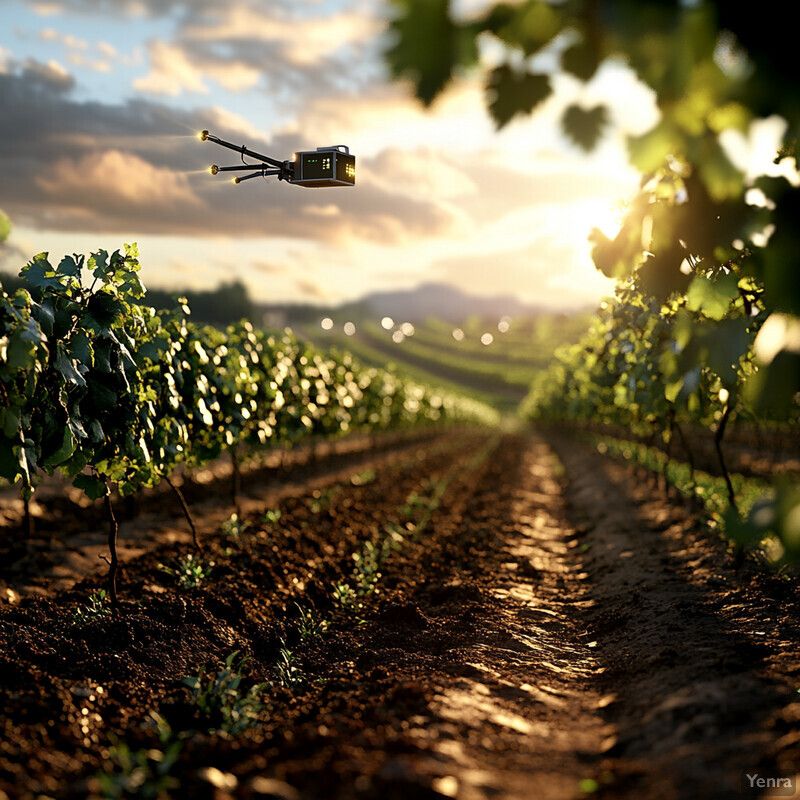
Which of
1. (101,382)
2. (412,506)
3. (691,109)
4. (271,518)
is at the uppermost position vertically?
(691,109)

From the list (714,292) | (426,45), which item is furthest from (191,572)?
(426,45)

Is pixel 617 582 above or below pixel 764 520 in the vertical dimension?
below

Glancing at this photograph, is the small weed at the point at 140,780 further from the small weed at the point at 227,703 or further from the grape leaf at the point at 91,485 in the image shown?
the grape leaf at the point at 91,485

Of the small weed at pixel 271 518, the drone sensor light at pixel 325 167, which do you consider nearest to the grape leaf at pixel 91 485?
the drone sensor light at pixel 325 167

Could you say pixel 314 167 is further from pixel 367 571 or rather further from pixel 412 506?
pixel 412 506

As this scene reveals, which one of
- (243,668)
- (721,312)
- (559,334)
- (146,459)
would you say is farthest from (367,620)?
(559,334)

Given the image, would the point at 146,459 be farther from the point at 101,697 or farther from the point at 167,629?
the point at 101,697
